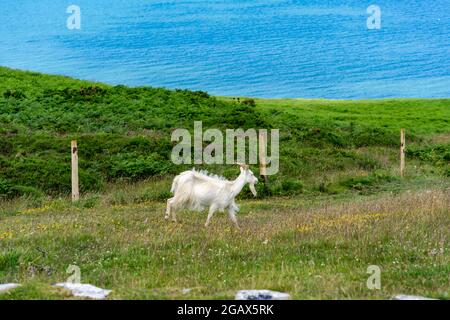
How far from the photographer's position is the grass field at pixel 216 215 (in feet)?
35.2

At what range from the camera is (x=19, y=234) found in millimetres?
15539

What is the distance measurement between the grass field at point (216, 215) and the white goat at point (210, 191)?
57 cm

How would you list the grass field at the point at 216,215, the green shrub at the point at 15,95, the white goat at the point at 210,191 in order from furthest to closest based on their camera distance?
the green shrub at the point at 15,95 < the white goat at the point at 210,191 < the grass field at the point at 216,215

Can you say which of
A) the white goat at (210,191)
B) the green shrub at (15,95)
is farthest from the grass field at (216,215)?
the white goat at (210,191)

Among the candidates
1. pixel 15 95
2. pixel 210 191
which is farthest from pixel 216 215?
pixel 15 95

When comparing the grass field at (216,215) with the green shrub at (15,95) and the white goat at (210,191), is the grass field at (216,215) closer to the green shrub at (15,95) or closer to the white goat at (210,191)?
the green shrub at (15,95)

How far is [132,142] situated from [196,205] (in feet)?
59.4

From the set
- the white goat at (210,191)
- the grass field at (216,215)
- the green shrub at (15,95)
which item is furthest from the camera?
the green shrub at (15,95)

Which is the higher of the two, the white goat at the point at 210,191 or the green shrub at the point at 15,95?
the green shrub at the point at 15,95

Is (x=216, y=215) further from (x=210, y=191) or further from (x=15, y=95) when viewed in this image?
(x=15, y=95)

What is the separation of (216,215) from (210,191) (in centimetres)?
314
